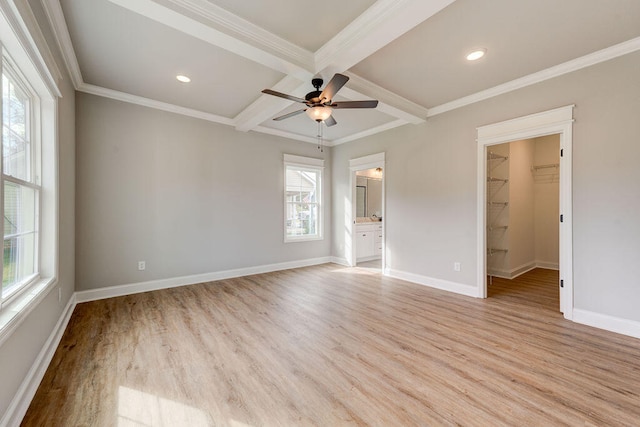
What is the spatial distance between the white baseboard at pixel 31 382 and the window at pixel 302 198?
354 centimetres

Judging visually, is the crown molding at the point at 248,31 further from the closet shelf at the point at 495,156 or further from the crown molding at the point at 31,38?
the closet shelf at the point at 495,156

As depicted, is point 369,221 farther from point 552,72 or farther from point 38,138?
point 38,138

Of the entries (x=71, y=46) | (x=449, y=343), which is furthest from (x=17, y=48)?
(x=449, y=343)

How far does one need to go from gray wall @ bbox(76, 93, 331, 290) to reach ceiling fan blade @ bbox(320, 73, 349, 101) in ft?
9.00

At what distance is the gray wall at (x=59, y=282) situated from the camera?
1489 millimetres

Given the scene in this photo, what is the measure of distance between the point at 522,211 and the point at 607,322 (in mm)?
2898

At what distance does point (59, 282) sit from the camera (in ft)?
8.40

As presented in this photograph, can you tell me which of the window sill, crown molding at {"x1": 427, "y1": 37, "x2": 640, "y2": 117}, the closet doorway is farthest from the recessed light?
the window sill

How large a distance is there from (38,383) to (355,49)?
3567 mm

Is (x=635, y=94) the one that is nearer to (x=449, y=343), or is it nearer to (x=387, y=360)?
(x=449, y=343)

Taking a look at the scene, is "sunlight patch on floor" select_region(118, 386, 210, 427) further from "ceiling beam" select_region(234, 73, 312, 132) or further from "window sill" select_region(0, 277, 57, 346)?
"ceiling beam" select_region(234, 73, 312, 132)

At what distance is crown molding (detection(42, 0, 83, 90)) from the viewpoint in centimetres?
204

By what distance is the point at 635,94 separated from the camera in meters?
2.56

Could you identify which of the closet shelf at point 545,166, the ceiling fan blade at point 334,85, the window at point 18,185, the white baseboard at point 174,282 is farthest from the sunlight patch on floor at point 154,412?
the closet shelf at point 545,166
